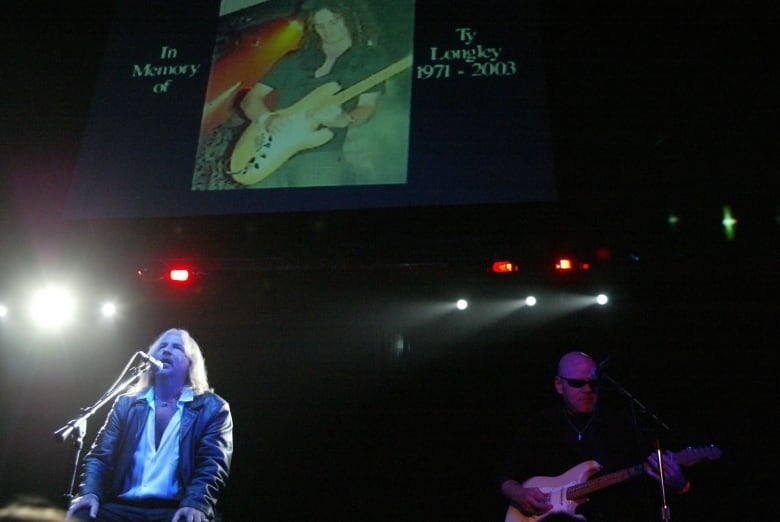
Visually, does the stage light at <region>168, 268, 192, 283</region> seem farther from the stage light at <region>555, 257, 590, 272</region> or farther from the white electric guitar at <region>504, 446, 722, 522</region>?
the white electric guitar at <region>504, 446, 722, 522</region>

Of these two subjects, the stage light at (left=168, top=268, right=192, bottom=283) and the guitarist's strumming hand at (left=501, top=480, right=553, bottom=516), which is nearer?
the guitarist's strumming hand at (left=501, top=480, right=553, bottom=516)

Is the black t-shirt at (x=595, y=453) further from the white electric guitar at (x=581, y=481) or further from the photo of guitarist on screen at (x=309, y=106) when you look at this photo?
the photo of guitarist on screen at (x=309, y=106)

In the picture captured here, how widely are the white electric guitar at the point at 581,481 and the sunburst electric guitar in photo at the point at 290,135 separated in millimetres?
2582

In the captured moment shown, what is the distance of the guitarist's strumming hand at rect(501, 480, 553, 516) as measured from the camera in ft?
11.3

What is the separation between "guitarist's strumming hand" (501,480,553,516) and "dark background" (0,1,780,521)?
143 centimetres

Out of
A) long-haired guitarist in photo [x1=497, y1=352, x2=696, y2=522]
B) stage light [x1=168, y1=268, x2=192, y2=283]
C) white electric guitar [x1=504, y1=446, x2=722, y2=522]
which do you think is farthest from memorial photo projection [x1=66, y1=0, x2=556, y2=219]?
white electric guitar [x1=504, y1=446, x2=722, y2=522]

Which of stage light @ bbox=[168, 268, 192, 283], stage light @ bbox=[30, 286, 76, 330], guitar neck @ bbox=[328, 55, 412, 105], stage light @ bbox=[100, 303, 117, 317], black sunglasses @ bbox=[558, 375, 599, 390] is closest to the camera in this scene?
black sunglasses @ bbox=[558, 375, 599, 390]

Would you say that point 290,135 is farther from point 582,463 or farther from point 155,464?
point 582,463

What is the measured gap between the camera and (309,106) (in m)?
4.58

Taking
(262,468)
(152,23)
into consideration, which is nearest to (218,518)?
(262,468)

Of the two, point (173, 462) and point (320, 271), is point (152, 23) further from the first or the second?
point (173, 462)

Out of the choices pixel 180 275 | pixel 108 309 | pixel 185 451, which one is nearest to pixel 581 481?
pixel 185 451

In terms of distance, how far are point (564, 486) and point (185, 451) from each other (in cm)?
211

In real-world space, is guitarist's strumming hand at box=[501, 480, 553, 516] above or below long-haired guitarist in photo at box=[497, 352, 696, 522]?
below
